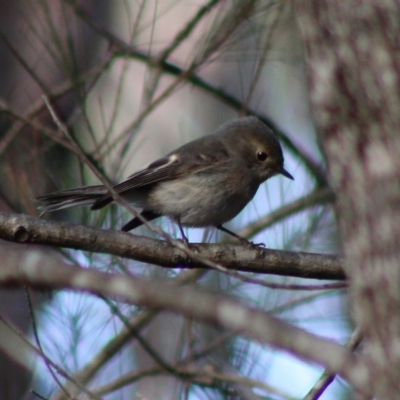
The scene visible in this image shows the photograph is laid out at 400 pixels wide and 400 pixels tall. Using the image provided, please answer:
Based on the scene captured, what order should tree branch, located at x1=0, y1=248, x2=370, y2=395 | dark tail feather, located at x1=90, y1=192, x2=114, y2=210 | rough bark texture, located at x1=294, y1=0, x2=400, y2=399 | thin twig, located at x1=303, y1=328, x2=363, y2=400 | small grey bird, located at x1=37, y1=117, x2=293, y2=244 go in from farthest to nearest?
small grey bird, located at x1=37, y1=117, x2=293, y2=244 < dark tail feather, located at x1=90, y1=192, x2=114, y2=210 < thin twig, located at x1=303, y1=328, x2=363, y2=400 < rough bark texture, located at x1=294, y1=0, x2=400, y2=399 < tree branch, located at x1=0, y1=248, x2=370, y2=395

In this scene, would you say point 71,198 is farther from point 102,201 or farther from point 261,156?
point 261,156

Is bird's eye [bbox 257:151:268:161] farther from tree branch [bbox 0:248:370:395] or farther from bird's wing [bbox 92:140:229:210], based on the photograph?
tree branch [bbox 0:248:370:395]

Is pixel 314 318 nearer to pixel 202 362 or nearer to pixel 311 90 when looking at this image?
pixel 202 362

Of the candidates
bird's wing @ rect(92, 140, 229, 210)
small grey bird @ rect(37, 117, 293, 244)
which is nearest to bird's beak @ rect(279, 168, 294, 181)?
small grey bird @ rect(37, 117, 293, 244)

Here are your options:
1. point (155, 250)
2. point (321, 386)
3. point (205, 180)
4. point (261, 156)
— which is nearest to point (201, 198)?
point (205, 180)

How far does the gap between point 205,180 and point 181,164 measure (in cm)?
24

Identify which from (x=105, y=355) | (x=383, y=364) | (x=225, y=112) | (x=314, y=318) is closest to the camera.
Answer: (x=383, y=364)

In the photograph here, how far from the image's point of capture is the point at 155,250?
342 cm

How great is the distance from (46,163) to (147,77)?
96 cm

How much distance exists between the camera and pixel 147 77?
17.0 feet

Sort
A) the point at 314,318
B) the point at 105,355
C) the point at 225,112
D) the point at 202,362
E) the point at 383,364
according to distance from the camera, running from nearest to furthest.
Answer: the point at 383,364 → the point at 202,362 → the point at 105,355 → the point at 314,318 → the point at 225,112

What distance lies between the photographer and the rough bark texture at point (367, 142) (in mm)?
1634

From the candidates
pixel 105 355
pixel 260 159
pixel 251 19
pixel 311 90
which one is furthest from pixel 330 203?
pixel 311 90

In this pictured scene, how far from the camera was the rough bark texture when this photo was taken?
163cm
